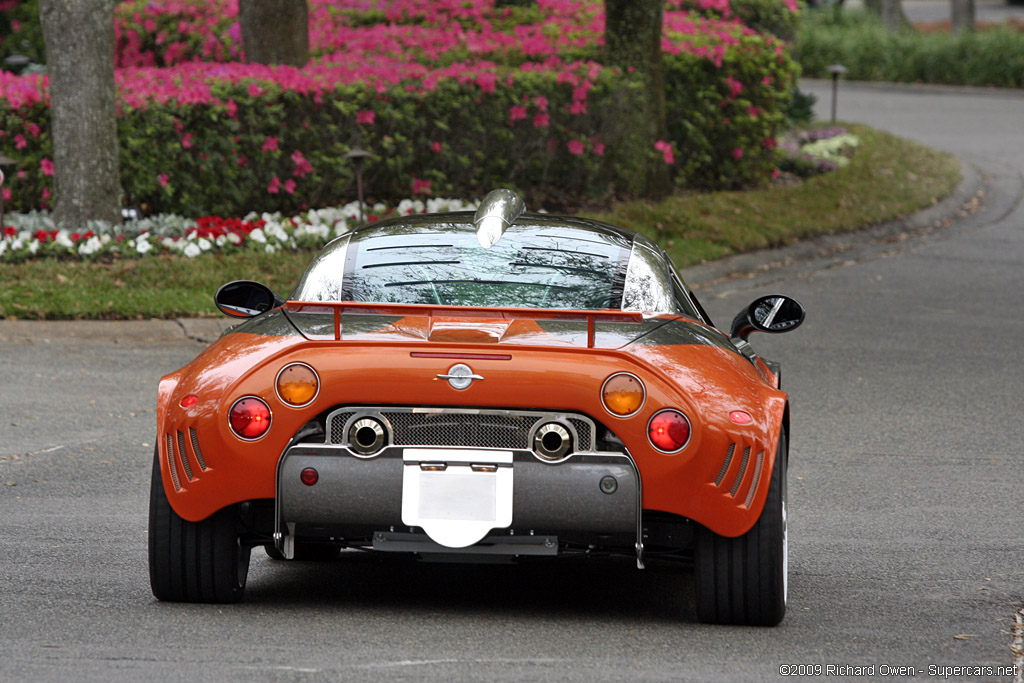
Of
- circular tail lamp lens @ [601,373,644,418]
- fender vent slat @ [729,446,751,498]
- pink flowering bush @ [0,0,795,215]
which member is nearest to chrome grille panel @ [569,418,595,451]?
circular tail lamp lens @ [601,373,644,418]

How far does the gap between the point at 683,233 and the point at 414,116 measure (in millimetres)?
2884

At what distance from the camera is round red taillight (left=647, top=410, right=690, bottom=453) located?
436 centimetres

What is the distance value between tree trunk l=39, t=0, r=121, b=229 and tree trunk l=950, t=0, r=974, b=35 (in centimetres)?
3030

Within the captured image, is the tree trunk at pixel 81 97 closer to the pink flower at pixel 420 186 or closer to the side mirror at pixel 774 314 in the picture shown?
the pink flower at pixel 420 186

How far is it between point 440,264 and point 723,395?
1251mm

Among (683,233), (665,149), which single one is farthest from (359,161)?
(665,149)

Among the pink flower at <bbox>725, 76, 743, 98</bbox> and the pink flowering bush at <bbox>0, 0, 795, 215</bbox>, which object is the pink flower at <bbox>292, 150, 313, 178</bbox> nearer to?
the pink flowering bush at <bbox>0, 0, 795, 215</bbox>

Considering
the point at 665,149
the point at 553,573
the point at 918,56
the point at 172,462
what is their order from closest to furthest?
the point at 172,462, the point at 553,573, the point at 665,149, the point at 918,56

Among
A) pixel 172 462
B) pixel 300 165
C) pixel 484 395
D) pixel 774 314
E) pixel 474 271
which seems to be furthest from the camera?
pixel 300 165

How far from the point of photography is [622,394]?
14.3 ft

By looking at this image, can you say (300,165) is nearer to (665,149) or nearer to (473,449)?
(665,149)

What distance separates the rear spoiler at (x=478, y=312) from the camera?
4422 mm

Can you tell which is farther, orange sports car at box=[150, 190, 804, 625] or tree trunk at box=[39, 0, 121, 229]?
tree trunk at box=[39, 0, 121, 229]

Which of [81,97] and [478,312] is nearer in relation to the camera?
[478,312]
